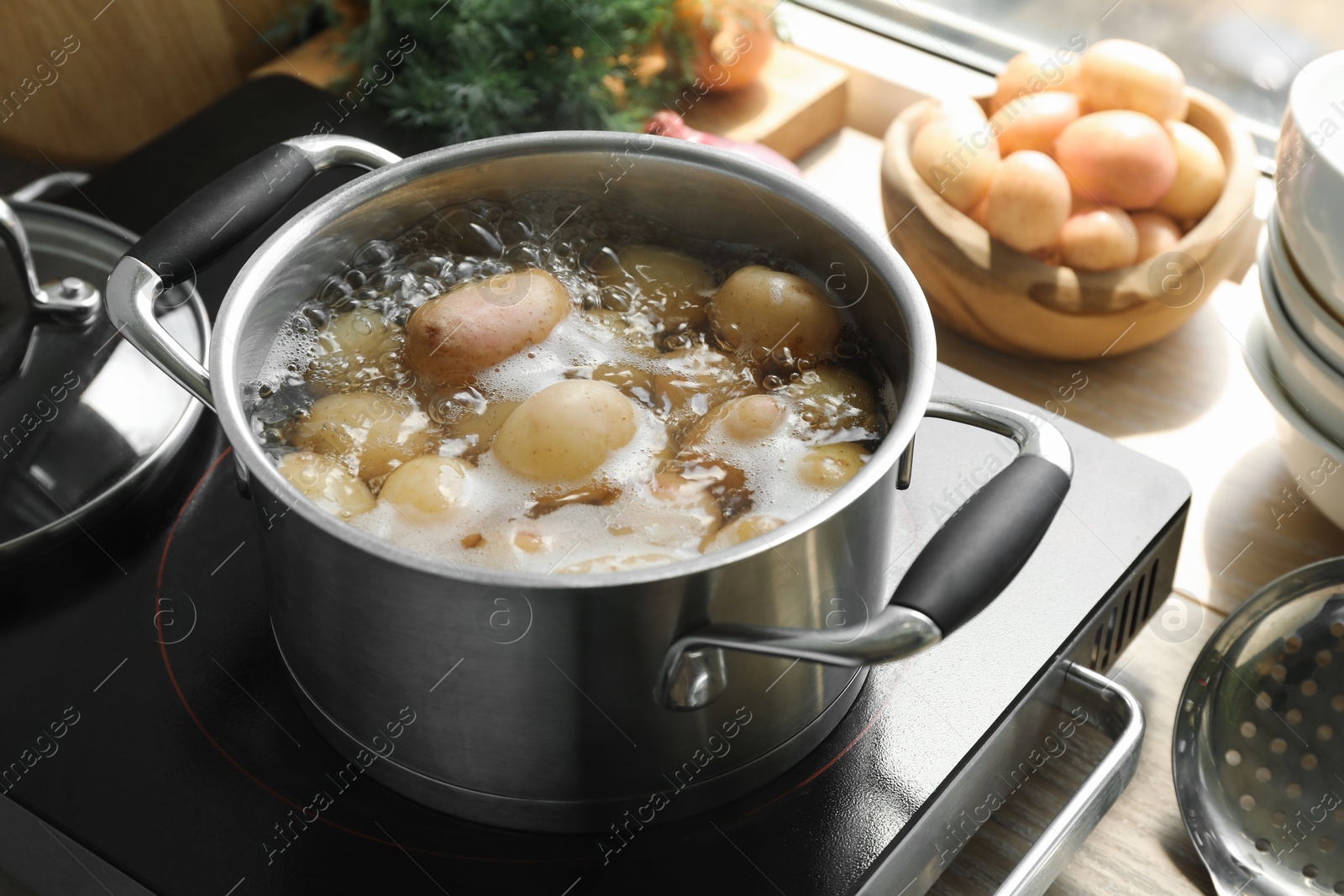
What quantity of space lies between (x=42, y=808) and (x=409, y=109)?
1.94 feet

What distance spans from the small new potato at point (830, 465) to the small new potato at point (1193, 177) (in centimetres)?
42

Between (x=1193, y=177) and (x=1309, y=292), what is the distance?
7.5 inches

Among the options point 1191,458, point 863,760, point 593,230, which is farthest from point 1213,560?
point 593,230

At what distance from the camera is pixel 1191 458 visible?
2.66 ft

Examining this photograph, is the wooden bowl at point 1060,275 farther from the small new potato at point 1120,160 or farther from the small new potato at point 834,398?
the small new potato at point 834,398

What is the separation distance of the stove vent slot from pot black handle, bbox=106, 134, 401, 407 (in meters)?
0.44

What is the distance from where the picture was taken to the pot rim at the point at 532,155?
1.29 feet

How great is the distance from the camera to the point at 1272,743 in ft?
1.98

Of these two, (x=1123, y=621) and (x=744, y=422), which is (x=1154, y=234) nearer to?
(x=1123, y=621)

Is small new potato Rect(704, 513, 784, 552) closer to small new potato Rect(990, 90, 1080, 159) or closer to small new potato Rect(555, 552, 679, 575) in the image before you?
small new potato Rect(555, 552, 679, 575)

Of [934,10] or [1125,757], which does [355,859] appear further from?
[934,10]

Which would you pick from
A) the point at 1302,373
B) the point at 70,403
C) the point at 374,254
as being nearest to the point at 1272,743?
the point at 1302,373

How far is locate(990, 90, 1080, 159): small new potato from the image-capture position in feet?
2.68

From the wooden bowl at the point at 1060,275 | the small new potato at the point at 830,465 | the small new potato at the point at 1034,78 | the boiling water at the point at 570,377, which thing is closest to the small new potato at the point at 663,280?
the boiling water at the point at 570,377
